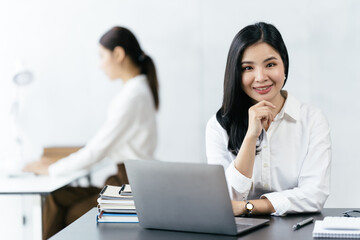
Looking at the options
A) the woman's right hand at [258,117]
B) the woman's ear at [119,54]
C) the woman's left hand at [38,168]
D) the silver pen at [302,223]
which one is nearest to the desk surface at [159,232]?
the silver pen at [302,223]

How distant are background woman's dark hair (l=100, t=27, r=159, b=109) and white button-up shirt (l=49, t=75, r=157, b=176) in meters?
0.06

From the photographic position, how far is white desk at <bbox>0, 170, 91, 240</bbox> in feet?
9.86

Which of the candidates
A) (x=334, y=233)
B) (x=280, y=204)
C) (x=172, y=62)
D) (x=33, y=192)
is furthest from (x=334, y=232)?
(x=172, y=62)

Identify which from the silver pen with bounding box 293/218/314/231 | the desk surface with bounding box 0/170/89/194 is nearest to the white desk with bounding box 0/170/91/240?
the desk surface with bounding box 0/170/89/194

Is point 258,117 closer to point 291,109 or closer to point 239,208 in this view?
point 291,109

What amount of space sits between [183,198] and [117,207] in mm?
326

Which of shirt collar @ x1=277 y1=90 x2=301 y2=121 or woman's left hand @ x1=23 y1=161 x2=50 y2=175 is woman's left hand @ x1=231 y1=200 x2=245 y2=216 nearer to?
shirt collar @ x1=277 y1=90 x2=301 y2=121

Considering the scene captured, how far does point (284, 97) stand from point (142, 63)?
66.5 inches

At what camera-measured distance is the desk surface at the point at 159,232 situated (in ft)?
5.44

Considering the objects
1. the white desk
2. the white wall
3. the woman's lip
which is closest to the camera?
Answer: the woman's lip

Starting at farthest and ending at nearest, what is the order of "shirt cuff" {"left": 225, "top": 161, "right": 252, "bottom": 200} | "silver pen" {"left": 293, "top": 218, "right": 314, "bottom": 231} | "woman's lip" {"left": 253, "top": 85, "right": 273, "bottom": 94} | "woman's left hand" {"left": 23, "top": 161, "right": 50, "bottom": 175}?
"woman's left hand" {"left": 23, "top": 161, "right": 50, "bottom": 175}
"woman's lip" {"left": 253, "top": 85, "right": 273, "bottom": 94}
"shirt cuff" {"left": 225, "top": 161, "right": 252, "bottom": 200}
"silver pen" {"left": 293, "top": 218, "right": 314, "bottom": 231}

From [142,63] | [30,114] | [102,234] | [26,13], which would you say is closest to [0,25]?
[26,13]

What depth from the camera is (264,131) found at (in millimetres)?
2242

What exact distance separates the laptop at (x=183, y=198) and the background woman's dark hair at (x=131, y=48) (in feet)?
6.96
